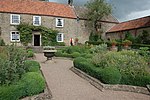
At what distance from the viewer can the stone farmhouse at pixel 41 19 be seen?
96.8ft

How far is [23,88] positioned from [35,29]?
83.5 feet

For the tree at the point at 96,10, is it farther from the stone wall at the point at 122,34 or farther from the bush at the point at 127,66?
the bush at the point at 127,66

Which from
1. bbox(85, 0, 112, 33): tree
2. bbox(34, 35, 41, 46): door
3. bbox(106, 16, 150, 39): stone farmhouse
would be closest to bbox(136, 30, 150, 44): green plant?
bbox(106, 16, 150, 39): stone farmhouse

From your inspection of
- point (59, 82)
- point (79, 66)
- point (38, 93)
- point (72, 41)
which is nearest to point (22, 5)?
point (72, 41)

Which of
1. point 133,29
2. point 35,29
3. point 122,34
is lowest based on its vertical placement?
point 122,34

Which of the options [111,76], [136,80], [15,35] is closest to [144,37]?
[15,35]

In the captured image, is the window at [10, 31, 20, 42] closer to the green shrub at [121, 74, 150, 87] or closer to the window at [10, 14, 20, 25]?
the window at [10, 14, 20, 25]

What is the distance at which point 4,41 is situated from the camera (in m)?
29.0

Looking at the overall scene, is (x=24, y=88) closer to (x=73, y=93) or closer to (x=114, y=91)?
(x=73, y=93)

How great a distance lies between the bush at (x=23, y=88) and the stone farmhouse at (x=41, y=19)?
2192cm

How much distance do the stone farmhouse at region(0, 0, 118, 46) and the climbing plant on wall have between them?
0.70m

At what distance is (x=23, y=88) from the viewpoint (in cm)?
630

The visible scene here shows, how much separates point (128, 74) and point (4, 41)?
24.7 m

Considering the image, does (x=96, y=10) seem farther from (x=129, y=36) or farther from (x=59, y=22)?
(x=129, y=36)
